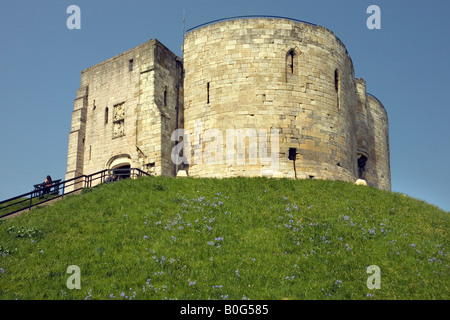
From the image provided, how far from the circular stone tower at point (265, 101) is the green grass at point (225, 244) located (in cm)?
361

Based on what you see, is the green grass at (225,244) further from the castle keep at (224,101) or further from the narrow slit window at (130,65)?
the narrow slit window at (130,65)

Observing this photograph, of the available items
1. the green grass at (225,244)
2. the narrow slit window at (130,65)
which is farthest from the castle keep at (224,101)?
the green grass at (225,244)

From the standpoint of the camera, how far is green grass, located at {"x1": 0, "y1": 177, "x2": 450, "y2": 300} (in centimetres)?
1145

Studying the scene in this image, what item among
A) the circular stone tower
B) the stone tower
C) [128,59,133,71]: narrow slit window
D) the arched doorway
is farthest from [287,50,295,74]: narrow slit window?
the arched doorway

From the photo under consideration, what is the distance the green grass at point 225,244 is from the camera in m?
11.5

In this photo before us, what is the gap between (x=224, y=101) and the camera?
23375 mm

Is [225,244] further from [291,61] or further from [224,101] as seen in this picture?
[291,61]

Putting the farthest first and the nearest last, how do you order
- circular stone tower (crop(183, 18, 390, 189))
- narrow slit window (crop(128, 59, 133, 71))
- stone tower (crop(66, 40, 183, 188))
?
1. narrow slit window (crop(128, 59, 133, 71))
2. stone tower (crop(66, 40, 183, 188))
3. circular stone tower (crop(183, 18, 390, 189))

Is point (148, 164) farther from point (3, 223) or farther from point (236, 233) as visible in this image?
point (236, 233)

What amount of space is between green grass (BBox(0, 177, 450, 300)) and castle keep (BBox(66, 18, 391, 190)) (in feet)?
13.0

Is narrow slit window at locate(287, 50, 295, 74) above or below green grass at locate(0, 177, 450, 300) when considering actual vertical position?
above

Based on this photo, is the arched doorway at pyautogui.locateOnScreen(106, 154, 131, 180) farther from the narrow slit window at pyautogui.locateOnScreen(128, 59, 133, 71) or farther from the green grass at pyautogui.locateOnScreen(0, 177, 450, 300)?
the green grass at pyautogui.locateOnScreen(0, 177, 450, 300)

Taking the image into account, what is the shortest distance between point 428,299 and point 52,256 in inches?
366

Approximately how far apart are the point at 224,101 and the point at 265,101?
1908 mm
